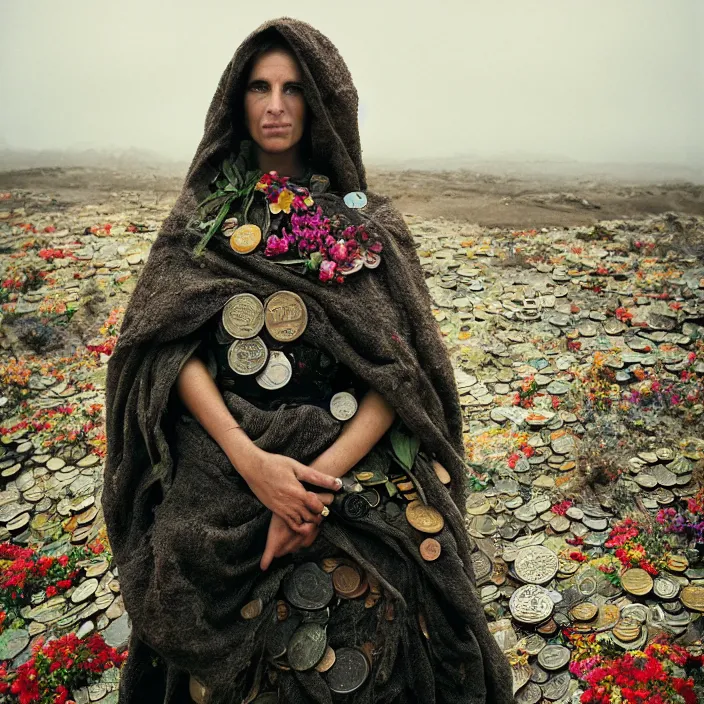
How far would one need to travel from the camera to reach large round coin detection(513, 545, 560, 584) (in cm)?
289

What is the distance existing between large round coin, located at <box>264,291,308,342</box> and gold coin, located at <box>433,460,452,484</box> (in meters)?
0.59

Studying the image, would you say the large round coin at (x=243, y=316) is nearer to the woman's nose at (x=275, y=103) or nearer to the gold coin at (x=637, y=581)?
the woman's nose at (x=275, y=103)

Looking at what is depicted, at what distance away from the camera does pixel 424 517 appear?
1.87 metres

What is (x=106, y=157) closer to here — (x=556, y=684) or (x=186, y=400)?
(x=186, y=400)

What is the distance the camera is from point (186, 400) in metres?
1.92

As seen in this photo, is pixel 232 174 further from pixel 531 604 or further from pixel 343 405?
pixel 531 604

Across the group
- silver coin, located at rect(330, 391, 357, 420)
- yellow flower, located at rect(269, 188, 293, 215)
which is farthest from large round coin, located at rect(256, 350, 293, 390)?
yellow flower, located at rect(269, 188, 293, 215)

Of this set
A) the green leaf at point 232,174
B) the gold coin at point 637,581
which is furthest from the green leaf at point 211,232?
the gold coin at point 637,581

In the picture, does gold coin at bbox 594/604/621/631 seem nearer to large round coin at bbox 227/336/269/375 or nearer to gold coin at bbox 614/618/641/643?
gold coin at bbox 614/618/641/643

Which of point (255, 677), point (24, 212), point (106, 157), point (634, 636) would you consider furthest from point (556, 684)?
point (106, 157)

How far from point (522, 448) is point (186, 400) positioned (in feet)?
7.77

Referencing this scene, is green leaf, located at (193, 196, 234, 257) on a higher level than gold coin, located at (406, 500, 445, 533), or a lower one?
higher

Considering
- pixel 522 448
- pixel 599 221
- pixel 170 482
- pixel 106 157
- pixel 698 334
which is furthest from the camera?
pixel 106 157

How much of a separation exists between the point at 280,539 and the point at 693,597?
193 centimetres
